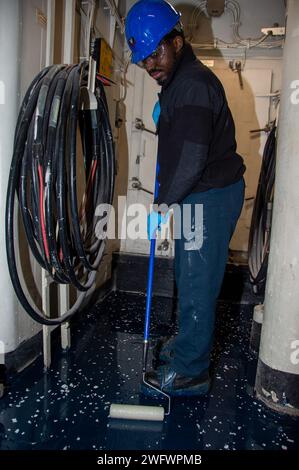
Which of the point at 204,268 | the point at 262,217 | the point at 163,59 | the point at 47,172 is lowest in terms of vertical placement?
the point at 204,268

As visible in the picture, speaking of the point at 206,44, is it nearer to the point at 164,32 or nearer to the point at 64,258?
the point at 164,32

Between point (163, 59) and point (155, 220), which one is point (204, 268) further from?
point (163, 59)

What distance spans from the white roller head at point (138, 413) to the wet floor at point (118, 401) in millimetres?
27

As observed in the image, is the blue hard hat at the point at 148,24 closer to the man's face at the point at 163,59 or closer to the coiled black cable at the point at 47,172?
the man's face at the point at 163,59

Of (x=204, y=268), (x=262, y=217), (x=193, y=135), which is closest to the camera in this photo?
(x=193, y=135)

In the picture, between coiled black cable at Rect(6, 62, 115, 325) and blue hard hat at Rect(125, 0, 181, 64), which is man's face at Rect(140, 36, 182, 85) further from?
coiled black cable at Rect(6, 62, 115, 325)

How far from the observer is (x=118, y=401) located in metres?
1.68

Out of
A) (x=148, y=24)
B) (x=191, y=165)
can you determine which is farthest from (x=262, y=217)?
(x=148, y=24)

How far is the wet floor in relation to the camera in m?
1.43

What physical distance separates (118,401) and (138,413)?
181 mm

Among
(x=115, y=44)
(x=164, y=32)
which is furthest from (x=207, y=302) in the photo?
(x=115, y=44)

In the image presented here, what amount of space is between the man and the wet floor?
165mm
